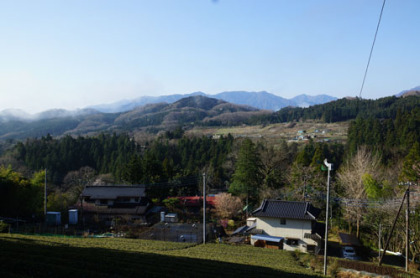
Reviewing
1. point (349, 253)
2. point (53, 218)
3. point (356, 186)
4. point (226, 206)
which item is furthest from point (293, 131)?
point (53, 218)

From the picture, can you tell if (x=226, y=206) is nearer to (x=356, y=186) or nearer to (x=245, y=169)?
(x=245, y=169)

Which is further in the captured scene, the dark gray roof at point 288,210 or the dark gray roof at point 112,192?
the dark gray roof at point 112,192

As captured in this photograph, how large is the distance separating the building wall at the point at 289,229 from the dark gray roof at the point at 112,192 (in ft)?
44.2

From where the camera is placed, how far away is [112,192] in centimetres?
3095

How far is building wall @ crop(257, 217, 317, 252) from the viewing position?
2066 centimetres

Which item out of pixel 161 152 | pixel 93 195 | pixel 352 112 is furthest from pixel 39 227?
pixel 352 112

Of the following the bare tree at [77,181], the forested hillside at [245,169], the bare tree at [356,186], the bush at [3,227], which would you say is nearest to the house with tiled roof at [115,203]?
the forested hillside at [245,169]

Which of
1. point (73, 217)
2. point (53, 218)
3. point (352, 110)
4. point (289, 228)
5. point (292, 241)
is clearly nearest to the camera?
point (292, 241)

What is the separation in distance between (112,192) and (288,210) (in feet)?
57.7

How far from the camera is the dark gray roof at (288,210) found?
68.2ft

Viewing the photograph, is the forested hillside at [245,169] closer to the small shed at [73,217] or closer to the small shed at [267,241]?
the small shed at [73,217]

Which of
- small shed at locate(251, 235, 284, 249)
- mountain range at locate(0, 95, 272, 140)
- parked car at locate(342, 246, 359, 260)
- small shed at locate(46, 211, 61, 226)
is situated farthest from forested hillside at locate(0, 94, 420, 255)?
mountain range at locate(0, 95, 272, 140)

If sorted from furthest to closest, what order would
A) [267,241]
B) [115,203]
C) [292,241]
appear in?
[115,203] < [267,241] < [292,241]

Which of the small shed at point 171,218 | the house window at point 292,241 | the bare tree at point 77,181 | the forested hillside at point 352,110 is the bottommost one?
the small shed at point 171,218
